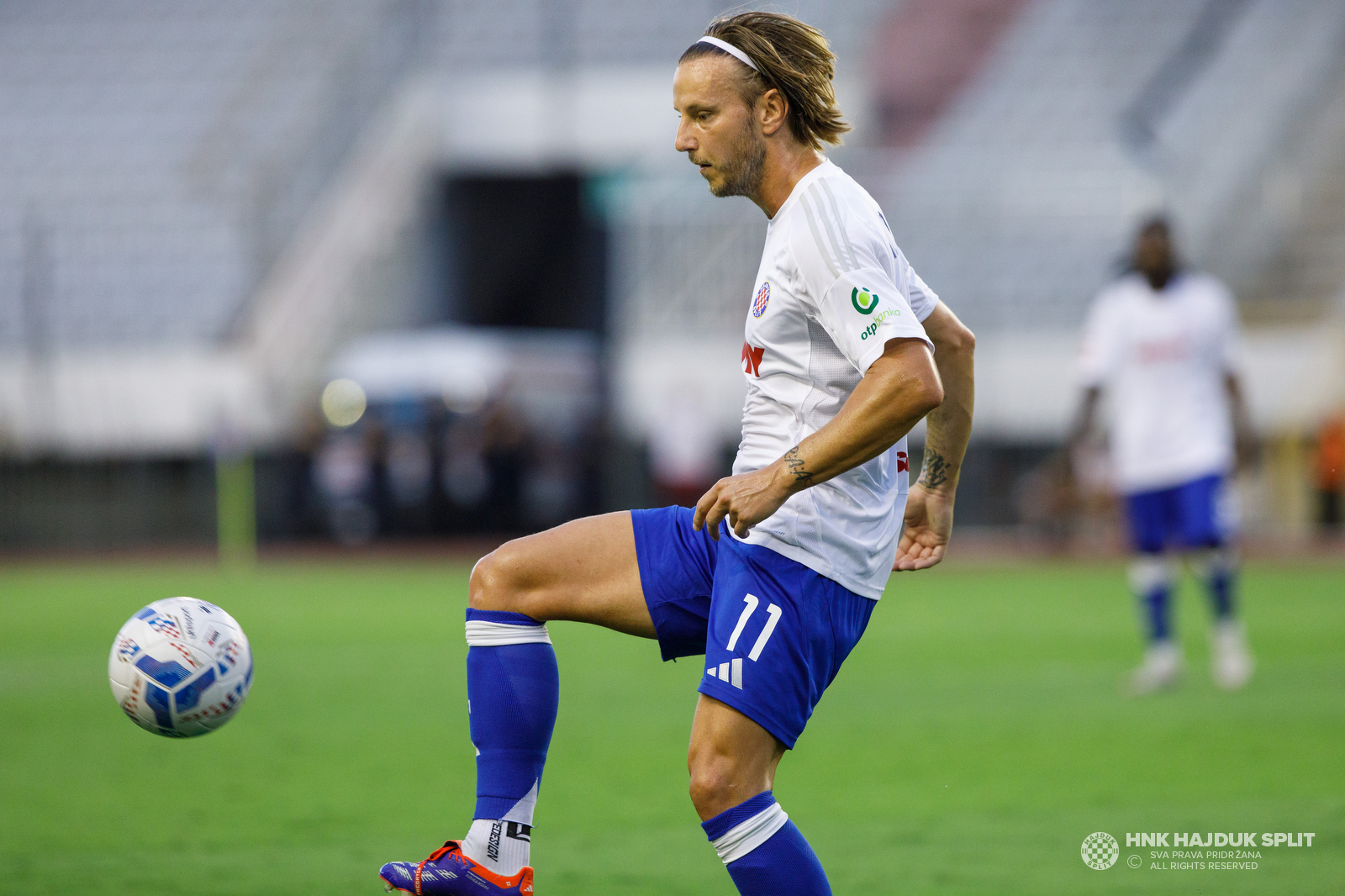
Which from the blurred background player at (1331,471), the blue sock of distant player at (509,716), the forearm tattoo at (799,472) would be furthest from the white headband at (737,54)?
the blurred background player at (1331,471)

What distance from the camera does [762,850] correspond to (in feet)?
12.5

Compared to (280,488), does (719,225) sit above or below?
above

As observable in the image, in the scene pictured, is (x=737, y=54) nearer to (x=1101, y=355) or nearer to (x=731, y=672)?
(x=731, y=672)

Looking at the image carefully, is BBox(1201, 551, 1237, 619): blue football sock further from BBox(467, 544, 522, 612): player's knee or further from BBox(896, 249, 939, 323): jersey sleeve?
BBox(467, 544, 522, 612): player's knee

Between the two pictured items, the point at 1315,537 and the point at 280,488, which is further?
the point at 280,488

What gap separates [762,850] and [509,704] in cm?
79

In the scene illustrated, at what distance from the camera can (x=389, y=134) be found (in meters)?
27.2

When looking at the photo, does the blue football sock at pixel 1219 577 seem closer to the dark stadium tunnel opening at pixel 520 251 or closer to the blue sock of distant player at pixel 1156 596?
the blue sock of distant player at pixel 1156 596

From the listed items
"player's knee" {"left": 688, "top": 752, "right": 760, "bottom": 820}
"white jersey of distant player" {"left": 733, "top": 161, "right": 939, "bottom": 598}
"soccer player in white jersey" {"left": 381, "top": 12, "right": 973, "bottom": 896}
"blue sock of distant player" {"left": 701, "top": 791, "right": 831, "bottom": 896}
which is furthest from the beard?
"blue sock of distant player" {"left": 701, "top": 791, "right": 831, "bottom": 896}

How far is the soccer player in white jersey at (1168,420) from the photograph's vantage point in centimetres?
934

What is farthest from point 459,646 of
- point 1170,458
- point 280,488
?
point 280,488

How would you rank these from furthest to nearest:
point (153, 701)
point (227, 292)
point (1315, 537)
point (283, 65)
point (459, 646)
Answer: point (283, 65)
point (227, 292)
point (1315, 537)
point (459, 646)
point (153, 701)

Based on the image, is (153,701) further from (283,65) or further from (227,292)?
(283,65)

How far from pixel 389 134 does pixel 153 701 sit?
23.5 meters
